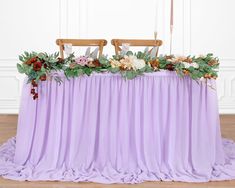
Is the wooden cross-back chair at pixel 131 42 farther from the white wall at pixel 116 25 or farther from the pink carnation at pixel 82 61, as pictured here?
the white wall at pixel 116 25

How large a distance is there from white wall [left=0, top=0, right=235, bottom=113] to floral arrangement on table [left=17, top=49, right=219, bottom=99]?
3274 mm

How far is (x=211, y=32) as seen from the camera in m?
6.14

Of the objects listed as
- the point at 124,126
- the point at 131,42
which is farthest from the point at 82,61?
the point at 131,42

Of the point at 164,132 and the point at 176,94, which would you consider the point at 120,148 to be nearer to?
the point at 164,132

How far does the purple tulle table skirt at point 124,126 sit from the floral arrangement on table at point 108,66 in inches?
2.6

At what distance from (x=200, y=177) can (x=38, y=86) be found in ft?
4.52

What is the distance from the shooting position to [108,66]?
289 cm

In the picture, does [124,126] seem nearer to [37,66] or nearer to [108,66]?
[108,66]

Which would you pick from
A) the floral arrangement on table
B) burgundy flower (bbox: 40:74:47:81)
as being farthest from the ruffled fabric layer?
burgundy flower (bbox: 40:74:47:81)

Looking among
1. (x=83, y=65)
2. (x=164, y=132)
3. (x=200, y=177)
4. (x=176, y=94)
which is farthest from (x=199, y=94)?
(x=83, y=65)

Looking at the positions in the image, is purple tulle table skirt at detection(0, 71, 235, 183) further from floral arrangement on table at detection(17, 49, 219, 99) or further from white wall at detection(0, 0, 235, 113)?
white wall at detection(0, 0, 235, 113)

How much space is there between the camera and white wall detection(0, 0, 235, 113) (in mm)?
6105

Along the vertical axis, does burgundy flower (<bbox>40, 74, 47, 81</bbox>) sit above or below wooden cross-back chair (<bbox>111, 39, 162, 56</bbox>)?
below

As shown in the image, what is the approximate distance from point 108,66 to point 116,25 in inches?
133
